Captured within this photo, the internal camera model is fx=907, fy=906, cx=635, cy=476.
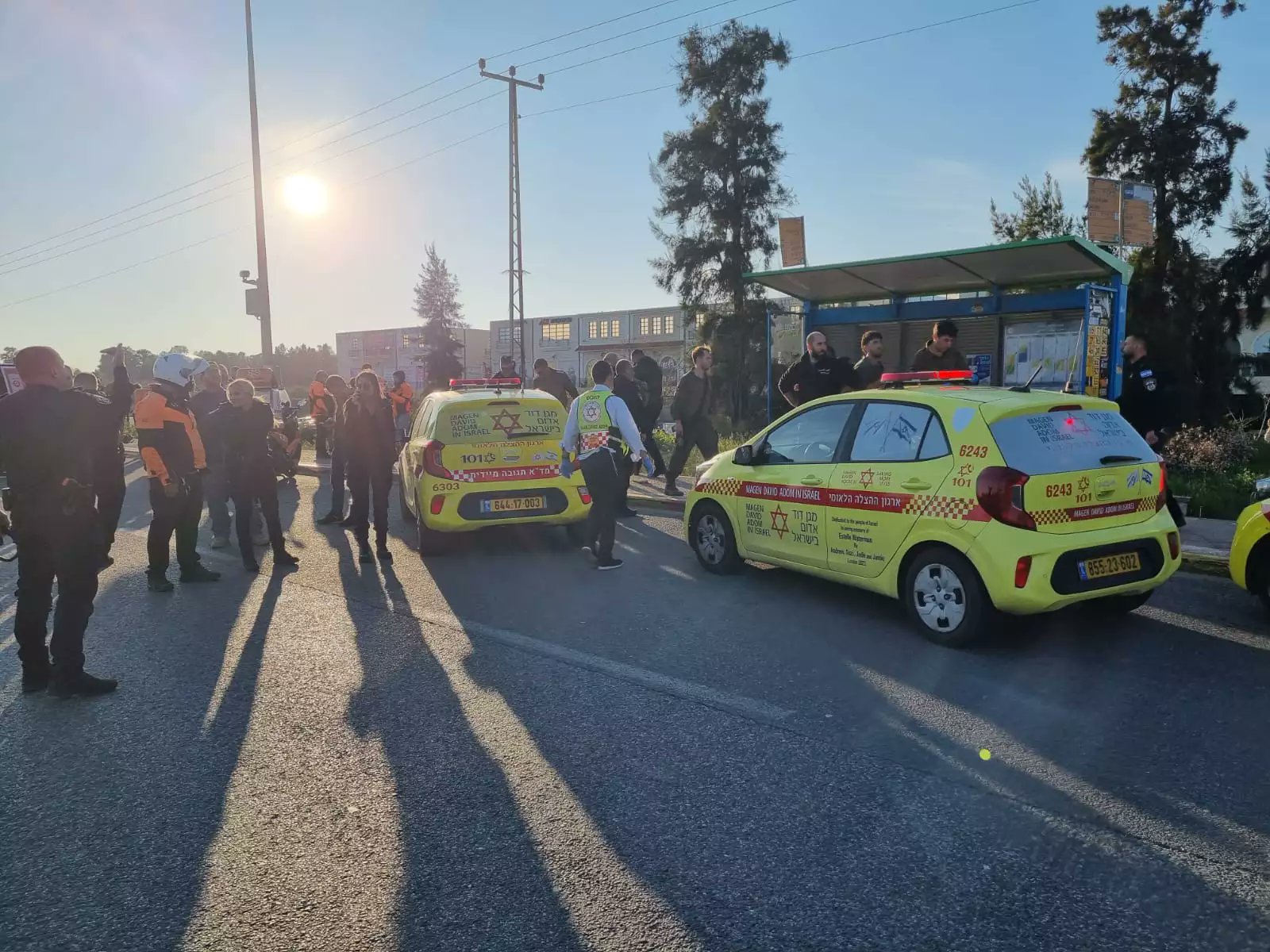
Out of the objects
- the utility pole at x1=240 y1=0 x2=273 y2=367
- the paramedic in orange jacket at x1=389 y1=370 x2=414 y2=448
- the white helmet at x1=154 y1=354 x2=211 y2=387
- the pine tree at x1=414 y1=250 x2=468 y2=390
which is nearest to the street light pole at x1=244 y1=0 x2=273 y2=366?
the utility pole at x1=240 y1=0 x2=273 y2=367

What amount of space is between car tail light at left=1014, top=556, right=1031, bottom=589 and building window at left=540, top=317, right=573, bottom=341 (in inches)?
2909

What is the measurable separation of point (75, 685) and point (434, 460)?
3870mm

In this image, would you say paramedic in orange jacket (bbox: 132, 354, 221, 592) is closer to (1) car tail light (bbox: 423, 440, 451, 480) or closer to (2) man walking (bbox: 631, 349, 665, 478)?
(1) car tail light (bbox: 423, 440, 451, 480)

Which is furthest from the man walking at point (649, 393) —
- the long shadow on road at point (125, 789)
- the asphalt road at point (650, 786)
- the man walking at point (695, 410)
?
the long shadow on road at point (125, 789)

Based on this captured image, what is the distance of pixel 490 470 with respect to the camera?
27.7 feet

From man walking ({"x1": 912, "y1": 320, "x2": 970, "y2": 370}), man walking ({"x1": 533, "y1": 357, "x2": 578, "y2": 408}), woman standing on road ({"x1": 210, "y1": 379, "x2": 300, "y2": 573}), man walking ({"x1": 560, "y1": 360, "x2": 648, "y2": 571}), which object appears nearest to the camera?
man walking ({"x1": 560, "y1": 360, "x2": 648, "y2": 571})

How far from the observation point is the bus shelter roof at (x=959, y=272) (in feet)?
34.9

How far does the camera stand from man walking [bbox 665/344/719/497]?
11.2 m

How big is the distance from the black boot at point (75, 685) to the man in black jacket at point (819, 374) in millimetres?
6577

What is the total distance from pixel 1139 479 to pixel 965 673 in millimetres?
1680

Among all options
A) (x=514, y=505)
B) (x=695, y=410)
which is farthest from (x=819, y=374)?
(x=514, y=505)

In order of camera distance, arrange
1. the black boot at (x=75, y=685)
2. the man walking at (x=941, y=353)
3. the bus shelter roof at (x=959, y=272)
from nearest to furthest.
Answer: the black boot at (x=75, y=685) → the man walking at (x=941, y=353) → the bus shelter roof at (x=959, y=272)

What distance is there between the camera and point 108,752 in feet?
13.7

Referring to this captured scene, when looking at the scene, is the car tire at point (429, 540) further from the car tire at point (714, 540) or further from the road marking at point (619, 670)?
the car tire at point (714, 540)
